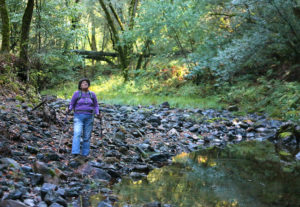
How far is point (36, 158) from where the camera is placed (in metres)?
4.92

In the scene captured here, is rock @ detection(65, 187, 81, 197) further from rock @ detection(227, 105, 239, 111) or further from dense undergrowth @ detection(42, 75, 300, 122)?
rock @ detection(227, 105, 239, 111)

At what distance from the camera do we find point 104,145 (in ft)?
21.6

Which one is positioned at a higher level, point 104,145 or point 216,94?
point 216,94

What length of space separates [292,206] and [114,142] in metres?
4.08

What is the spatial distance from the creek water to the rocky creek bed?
11.6 inches

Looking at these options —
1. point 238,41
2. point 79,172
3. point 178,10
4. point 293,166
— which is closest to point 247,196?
point 293,166

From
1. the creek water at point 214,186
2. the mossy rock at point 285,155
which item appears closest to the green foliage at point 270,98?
the mossy rock at point 285,155

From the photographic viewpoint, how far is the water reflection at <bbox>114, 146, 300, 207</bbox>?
4.17 metres

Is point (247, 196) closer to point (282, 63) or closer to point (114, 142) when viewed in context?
point (114, 142)

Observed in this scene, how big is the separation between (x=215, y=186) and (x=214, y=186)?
2cm

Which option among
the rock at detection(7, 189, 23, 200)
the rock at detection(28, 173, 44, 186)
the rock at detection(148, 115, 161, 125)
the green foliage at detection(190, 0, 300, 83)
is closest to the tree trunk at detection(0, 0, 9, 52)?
the rock at detection(148, 115, 161, 125)

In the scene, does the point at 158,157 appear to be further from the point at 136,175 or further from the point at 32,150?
the point at 32,150

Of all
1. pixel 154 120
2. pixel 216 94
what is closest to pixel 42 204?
pixel 154 120

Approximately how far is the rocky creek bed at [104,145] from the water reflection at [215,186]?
12.8 inches
